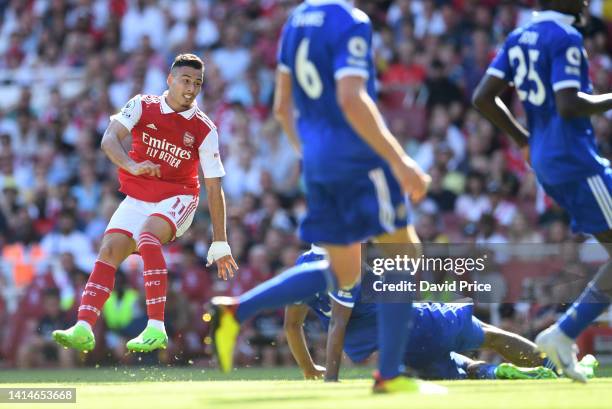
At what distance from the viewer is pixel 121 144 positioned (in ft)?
31.6

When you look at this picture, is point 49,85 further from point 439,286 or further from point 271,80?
point 439,286

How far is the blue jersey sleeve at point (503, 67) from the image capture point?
26.3 ft

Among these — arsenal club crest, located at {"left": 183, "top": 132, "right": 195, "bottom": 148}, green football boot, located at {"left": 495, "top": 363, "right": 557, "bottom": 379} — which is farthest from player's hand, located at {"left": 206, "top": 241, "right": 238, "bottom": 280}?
green football boot, located at {"left": 495, "top": 363, "right": 557, "bottom": 379}

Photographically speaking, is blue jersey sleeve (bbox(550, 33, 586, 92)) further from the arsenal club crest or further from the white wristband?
the arsenal club crest

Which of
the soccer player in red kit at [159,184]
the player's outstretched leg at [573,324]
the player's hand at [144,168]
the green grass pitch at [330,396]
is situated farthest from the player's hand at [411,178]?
the soccer player in red kit at [159,184]

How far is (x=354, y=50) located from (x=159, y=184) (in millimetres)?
3608

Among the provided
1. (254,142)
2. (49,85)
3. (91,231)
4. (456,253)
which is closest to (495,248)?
(456,253)

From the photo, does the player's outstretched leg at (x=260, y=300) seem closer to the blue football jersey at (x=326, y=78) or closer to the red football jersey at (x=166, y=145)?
the blue football jersey at (x=326, y=78)

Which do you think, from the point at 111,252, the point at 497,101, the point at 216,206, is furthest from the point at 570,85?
the point at 111,252

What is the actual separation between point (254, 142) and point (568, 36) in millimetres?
9542

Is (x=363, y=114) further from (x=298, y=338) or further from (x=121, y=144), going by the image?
(x=121, y=144)

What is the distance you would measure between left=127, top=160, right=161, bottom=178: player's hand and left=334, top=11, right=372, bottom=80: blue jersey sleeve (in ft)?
9.78

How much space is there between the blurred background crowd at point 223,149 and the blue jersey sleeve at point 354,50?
20.8 feet

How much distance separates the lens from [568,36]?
758 centimetres
